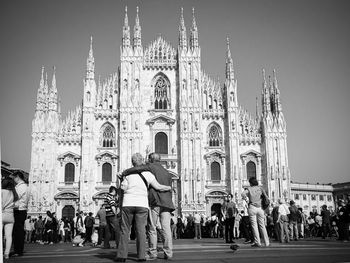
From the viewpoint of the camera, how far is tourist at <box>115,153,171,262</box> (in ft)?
22.7

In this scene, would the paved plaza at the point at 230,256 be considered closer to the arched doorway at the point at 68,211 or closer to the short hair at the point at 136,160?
the short hair at the point at 136,160

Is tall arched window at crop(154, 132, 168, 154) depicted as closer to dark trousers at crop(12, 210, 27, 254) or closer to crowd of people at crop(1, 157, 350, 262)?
crowd of people at crop(1, 157, 350, 262)

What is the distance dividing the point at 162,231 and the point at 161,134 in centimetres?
3095

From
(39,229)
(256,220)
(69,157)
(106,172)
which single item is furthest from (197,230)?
(69,157)

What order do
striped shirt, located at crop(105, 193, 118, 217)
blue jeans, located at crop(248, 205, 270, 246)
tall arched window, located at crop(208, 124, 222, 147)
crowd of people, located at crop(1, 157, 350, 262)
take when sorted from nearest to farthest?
crowd of people, located at crop(1, 157, 350, 262) < blue jeans, located at crop(248, 205, 270, 246) < striped shirt, located at crop(105, 193, 118, 217) < tall arched window, located at crop(208, 124, 222, 147)

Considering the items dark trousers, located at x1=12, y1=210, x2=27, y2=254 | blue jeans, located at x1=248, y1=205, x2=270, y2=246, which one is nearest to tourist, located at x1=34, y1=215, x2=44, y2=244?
dark trousers, located at x1=12, y1=210, x2=27, y2=254

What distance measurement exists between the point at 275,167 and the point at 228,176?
174 inches

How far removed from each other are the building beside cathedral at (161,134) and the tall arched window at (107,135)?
0.09m

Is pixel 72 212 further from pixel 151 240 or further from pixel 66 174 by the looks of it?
pixel 151 240

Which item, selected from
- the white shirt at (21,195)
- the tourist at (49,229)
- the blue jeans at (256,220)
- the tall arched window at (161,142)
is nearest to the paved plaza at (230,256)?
the blue jeans at (256,220)

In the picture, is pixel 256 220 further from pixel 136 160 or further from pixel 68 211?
pixel 68 211

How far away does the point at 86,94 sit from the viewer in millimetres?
38125

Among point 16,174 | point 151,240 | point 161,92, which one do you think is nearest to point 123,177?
point 151,240

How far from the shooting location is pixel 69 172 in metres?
37.2
